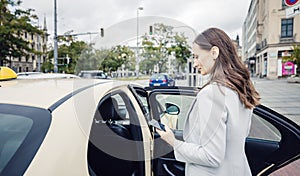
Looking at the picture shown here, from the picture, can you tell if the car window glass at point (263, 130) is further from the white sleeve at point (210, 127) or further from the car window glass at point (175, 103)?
the white sleeve at point (210, 127)

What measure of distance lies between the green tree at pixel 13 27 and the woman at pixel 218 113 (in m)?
23.7

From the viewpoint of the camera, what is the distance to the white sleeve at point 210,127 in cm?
131

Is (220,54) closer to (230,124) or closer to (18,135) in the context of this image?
(230,124)

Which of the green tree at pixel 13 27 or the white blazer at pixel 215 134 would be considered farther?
the green tree at pixel 13 27

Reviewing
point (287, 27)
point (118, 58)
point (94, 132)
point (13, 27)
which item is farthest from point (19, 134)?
point (118, 58)

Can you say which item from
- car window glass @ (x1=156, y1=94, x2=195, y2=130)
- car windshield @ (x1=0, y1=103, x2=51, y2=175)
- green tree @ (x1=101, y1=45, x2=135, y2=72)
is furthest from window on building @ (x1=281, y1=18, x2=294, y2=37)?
car windshield @ (x1=0, y1=103, x2=51, y2=175)

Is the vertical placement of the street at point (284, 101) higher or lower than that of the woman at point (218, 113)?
lower

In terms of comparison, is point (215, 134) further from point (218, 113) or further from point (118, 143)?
point (118, 143)

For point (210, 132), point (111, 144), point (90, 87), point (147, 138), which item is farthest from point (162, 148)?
point (210, 132)

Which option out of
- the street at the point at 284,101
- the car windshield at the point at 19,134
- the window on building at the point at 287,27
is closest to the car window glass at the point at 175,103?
the street at the point at 284,101

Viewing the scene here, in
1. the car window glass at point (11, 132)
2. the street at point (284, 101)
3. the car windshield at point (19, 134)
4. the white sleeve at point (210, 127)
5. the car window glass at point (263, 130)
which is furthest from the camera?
the street at point (284, 101)

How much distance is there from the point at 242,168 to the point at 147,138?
0.90 metres

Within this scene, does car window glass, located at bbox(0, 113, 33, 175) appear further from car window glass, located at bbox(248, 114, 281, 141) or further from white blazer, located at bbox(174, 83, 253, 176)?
car window glass, located at bbox(248, 114, 281, 141)

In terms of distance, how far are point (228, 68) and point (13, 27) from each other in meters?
24.4
